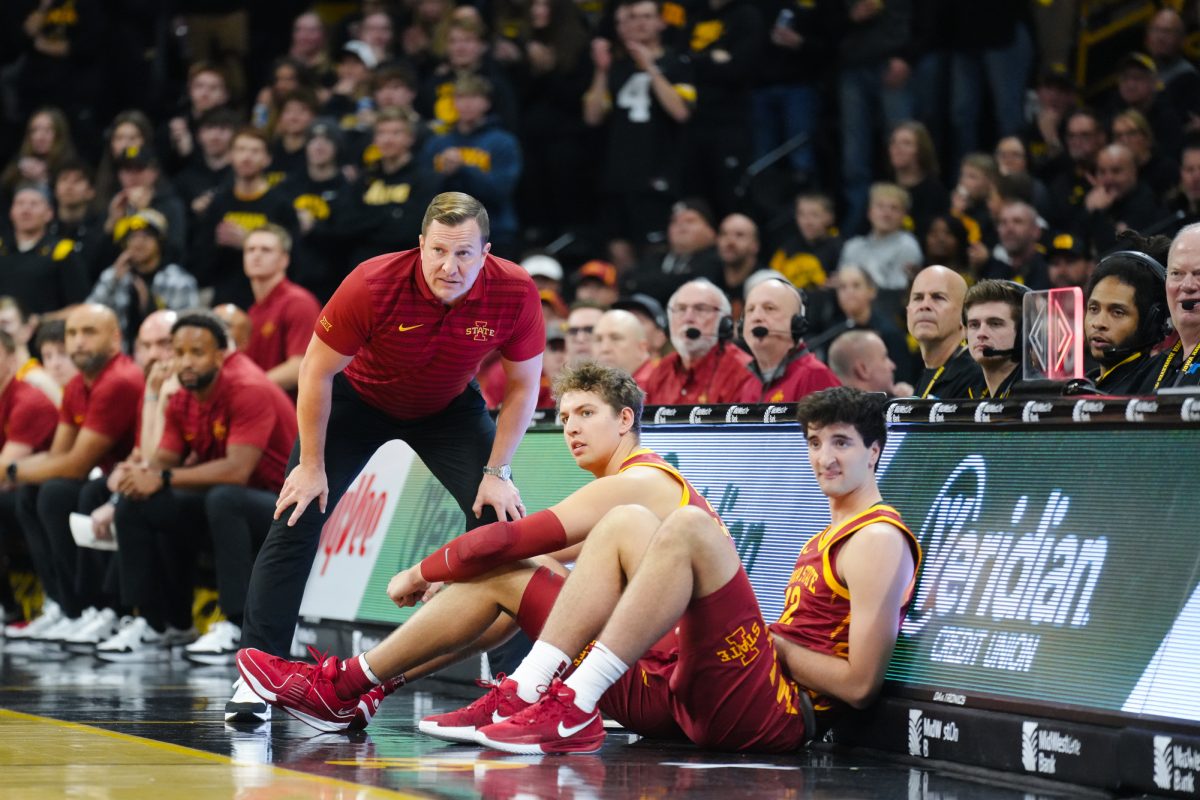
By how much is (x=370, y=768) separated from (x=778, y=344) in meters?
4.04

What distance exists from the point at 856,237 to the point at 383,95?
14.8 ft

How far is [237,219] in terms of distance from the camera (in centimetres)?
1325

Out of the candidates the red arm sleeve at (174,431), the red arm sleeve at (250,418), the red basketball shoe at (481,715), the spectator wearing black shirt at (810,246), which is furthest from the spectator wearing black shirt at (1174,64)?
the red basketball shoe at (481,715)

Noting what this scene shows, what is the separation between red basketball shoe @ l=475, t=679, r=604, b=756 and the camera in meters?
5.75

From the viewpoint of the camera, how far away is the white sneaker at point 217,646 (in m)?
9.62

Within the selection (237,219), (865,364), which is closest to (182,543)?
(237,219)

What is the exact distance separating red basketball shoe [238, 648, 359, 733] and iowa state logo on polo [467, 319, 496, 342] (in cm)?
133

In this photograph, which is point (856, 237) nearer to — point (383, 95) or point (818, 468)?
point (383, 95)

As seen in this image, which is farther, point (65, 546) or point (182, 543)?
point (65, 546)

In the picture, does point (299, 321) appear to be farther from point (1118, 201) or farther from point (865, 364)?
point (1118, 201)

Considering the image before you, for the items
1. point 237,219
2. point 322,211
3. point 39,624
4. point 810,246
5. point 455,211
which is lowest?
point 39,624

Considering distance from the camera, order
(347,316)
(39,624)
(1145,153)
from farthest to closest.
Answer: (1145,153)
(39,624)
(347,316)

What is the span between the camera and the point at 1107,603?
209 inches

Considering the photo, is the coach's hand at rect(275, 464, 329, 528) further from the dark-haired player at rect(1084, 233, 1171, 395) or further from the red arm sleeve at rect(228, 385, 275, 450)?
the red arm sleeve at rect(228, 385, 275, 450)
